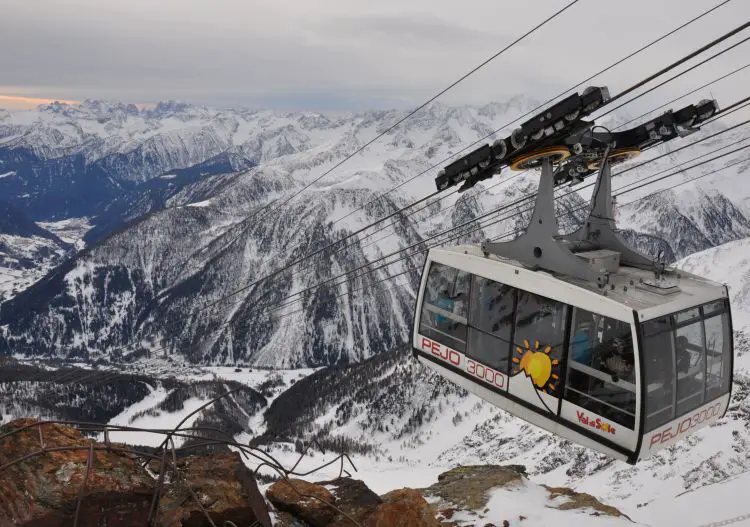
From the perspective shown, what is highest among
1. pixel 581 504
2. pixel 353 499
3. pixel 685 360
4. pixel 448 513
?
pixel 685 360

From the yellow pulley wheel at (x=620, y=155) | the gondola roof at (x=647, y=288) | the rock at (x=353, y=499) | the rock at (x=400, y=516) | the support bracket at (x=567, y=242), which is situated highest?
the yellow pulley wheel at (x=620, y=155)

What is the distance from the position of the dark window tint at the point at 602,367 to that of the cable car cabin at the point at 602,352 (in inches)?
0.8

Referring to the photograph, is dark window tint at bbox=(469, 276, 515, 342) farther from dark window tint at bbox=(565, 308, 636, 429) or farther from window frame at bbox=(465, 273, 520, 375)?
dark window tint at bbox=(565, 308, 636, 429)

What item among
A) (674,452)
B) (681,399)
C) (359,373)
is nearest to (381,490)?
(674,452)

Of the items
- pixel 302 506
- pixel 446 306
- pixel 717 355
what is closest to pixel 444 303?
pixel 446 306

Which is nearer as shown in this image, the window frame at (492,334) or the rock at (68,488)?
the rock at (68,488)

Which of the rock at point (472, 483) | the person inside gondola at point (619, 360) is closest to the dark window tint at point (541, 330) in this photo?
the person inside gondola at point (619, 360)

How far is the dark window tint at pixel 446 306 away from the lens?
13.8 m

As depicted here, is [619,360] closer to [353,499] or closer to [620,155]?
[353,499]

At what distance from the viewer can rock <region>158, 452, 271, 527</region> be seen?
676cm

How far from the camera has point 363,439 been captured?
131 meters

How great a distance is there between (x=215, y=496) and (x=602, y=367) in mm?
7719

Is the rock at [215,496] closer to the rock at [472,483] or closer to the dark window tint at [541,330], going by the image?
the rock at [472,483]

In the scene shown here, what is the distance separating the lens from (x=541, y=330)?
456 inches
